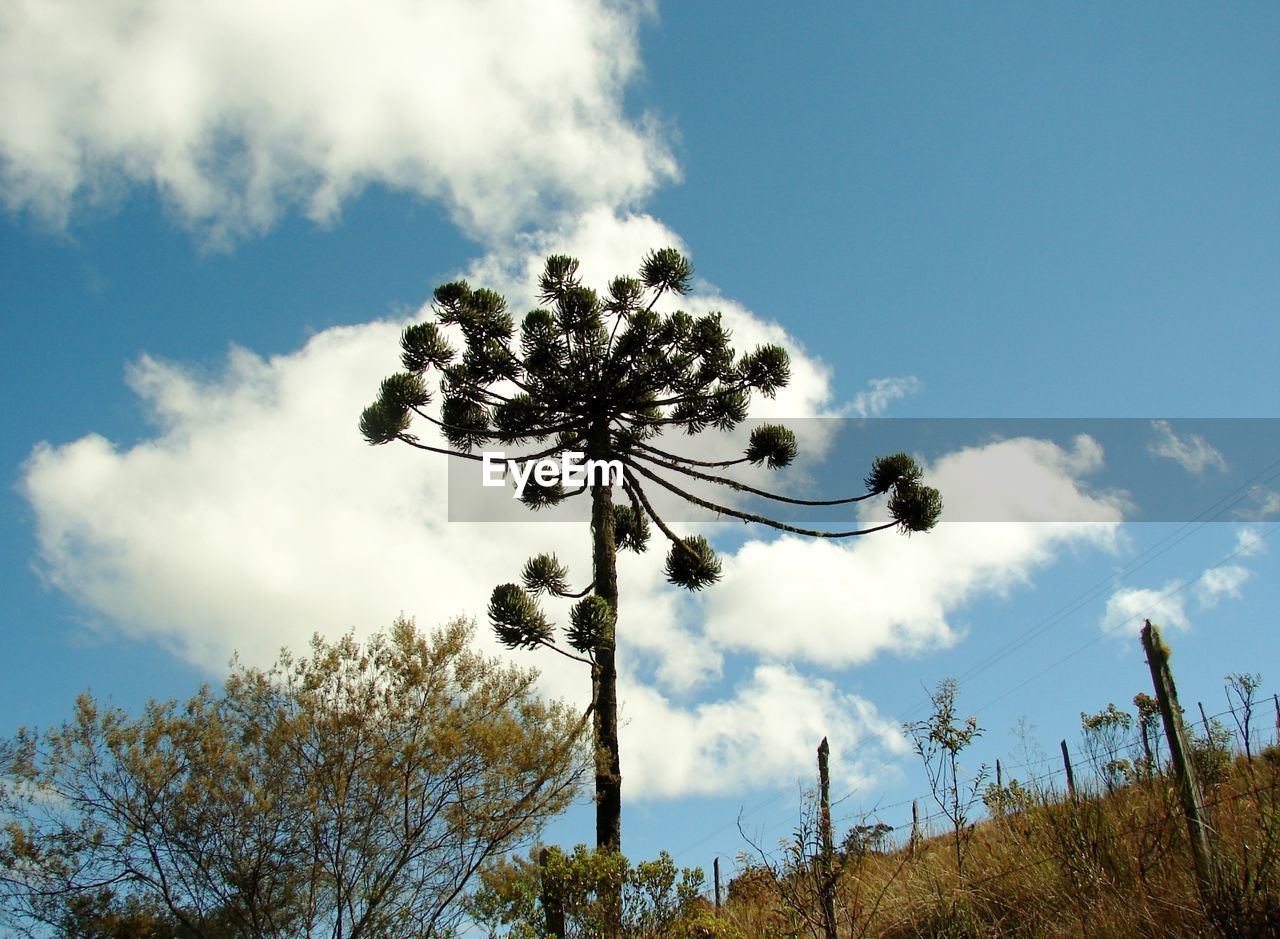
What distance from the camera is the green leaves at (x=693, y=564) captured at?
1405 cm

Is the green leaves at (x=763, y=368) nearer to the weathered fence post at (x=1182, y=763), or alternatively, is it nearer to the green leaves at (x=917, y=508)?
the green leaves at (x=917, y=508)

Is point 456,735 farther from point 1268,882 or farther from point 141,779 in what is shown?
point 1268,882

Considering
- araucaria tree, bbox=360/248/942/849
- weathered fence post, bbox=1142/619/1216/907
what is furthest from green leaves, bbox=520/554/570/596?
weathered fence post, bbox=1142/619/1216/907

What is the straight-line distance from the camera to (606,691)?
39.4 feet

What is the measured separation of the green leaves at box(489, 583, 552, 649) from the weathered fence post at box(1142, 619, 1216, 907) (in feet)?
23.6

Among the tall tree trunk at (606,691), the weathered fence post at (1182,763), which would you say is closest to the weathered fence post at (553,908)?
the tall tree trunk at (606,691)

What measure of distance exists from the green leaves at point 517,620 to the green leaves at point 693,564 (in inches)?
119

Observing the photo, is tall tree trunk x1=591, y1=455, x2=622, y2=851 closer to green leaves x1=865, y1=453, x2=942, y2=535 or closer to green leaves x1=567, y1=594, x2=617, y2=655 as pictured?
green leaves x1=567, y1=594, x2=617, y2=655

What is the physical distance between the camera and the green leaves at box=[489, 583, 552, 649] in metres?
11.6

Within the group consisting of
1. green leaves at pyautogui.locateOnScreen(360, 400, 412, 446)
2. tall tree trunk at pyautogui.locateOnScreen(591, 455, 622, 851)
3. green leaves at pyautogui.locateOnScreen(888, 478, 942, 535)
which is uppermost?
green leaves at pyautogui.locateOnScreen(360, 400, 412, 446)

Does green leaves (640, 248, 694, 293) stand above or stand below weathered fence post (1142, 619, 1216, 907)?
above

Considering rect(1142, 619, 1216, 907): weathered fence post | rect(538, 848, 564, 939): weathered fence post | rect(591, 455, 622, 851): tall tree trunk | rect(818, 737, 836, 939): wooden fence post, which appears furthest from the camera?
rect(591, 455, 622, 851): tall tree trunk

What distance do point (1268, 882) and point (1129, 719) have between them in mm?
17633

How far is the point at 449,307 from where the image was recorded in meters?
14.2
